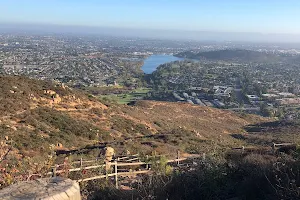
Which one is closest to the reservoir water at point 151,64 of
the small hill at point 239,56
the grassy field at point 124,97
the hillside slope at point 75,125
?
the small hill at point 239,56

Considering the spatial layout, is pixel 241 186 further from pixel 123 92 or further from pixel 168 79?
pixel 168 79

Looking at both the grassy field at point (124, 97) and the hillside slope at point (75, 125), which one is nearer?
the hillside slope at point (75, 125)

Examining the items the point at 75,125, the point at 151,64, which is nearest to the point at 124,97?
the point at 75,125

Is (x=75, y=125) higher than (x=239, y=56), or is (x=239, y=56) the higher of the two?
(x=75, y=125)

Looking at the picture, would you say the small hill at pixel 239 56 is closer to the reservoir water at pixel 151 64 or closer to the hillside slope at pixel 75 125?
the reservoir water at pixel 151 64

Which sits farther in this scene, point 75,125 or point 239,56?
point 239,56

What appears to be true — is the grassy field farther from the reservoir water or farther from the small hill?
the small hill

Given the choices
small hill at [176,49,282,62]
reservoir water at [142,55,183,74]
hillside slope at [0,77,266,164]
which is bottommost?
reservoir water at [142,55,183,74]

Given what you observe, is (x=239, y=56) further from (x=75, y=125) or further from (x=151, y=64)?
(x=75, y=125)

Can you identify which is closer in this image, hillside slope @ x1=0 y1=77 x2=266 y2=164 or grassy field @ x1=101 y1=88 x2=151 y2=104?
hillside slope @ x1=0 y1=77 x2=266 y2=164

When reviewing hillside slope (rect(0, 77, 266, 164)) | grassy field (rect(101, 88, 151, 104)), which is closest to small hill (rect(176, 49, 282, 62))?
grassy field (rect(101, 88, 151, 104))

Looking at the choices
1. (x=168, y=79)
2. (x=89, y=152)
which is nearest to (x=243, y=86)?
(x=168, y=79)
